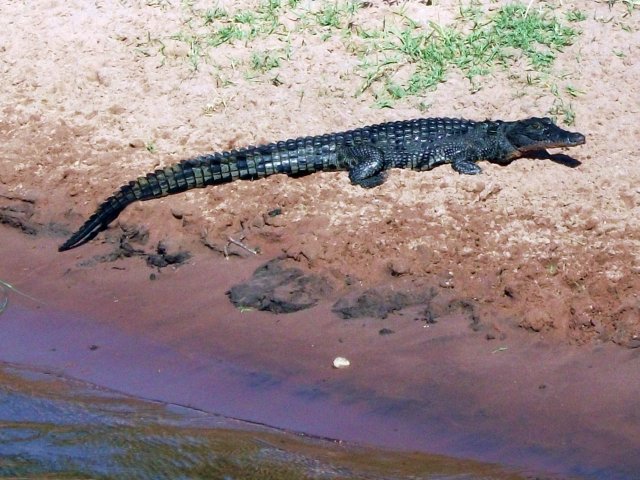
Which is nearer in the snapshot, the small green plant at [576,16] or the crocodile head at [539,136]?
the crocodile head at [539,136]

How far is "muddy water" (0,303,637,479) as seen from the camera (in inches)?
215

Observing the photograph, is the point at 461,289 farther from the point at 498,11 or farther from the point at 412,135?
the point at 498,11

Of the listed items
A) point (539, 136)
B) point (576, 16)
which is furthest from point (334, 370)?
point (576, 16)

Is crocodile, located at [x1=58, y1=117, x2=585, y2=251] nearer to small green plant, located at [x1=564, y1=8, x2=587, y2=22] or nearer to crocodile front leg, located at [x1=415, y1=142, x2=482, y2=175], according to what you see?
crocodile front leg, located at [x1=415, y1=142, x2=482, y2=175]

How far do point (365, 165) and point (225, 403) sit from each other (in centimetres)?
232

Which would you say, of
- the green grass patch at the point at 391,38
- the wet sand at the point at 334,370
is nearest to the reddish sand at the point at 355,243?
the wet sand at the point at 334,370

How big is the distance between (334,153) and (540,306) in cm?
211

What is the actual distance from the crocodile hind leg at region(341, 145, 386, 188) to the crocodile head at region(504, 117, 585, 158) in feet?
2.98

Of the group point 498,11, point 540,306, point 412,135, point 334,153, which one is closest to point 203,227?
point 334,153

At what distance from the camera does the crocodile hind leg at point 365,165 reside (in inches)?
300

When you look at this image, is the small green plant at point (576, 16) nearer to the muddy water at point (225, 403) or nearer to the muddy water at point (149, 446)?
the muddy water at point (225, 403)

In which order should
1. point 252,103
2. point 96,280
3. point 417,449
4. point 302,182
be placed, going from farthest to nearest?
point 252,103 → point 302,182 → point 96,280 → point 417,449

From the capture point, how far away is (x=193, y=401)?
19.7 ft

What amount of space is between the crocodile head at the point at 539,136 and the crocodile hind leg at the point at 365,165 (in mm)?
908
